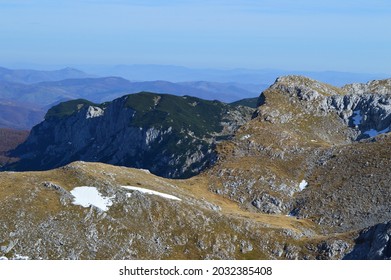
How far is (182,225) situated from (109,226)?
11.8m

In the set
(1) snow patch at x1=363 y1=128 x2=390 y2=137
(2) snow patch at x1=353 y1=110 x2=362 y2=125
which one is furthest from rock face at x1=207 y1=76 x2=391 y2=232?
(1) snow patch at x1=363 y1=128 x2=390 y2=137

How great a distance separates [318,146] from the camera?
139250mm

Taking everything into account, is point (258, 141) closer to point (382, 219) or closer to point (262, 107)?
point (262, 107)

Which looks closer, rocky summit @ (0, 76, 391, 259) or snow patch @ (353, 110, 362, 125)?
rocky summit @ (0, 76, 391, 259)

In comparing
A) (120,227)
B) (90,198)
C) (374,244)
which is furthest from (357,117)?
(120,227)

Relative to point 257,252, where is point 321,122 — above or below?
above

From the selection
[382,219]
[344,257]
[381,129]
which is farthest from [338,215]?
[381,129]

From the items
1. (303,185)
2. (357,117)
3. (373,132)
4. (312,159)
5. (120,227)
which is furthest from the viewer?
(357,117)

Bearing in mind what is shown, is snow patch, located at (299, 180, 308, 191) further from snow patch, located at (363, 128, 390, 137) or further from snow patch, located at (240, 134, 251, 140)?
snow patch, located at (363, 128, 390, 137)

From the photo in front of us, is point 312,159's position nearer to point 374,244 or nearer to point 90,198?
point 374,244

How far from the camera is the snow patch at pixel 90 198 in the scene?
8994 centimetres

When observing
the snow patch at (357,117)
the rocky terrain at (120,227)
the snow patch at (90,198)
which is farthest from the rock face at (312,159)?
the snow patch at (90,198)

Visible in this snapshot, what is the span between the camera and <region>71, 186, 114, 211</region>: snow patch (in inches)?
3541

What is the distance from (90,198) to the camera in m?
91.6
